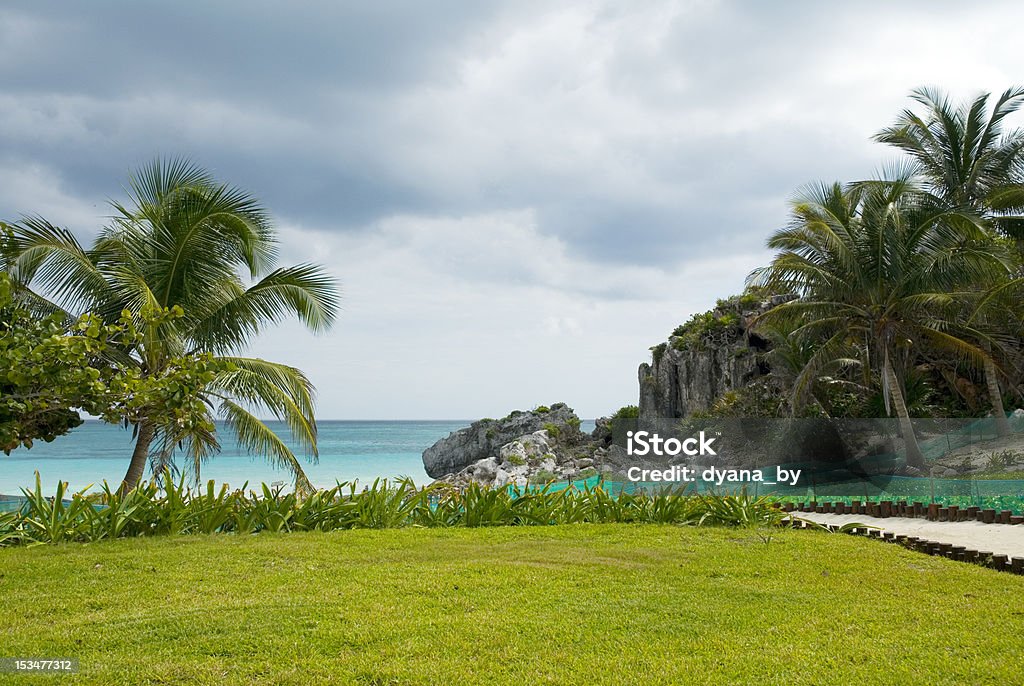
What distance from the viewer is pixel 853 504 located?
12.6 m

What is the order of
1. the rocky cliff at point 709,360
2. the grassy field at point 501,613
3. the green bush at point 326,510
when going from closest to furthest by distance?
the grassy field at point 501,613 → the green bush at point 326,510 → the rocky cliff at point 709,360

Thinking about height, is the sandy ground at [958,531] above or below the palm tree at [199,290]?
below

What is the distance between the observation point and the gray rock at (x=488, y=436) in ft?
111

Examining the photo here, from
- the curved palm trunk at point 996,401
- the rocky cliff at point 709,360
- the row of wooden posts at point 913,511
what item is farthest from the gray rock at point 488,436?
the row of wooden posts at point 913,511

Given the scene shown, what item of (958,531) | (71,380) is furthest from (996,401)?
(71,380)

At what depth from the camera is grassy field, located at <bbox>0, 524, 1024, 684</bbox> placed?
4.43 metres

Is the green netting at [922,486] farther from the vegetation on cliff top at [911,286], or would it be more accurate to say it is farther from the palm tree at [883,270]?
the palm tree at [883,270]

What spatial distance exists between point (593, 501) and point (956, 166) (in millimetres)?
17133

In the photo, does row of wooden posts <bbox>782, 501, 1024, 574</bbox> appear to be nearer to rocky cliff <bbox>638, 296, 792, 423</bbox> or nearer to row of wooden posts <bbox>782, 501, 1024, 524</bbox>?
row of wooden posts <bbox>782, 501, 1024, 524</bbox>

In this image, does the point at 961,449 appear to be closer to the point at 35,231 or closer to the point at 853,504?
the point at 853,504

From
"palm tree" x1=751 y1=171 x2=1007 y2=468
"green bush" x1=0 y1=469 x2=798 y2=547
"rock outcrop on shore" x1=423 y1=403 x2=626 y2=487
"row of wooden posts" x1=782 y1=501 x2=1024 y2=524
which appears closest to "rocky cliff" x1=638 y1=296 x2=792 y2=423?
"rock outcrop on shore" x1=423 y1=403 x2=626 y2=487

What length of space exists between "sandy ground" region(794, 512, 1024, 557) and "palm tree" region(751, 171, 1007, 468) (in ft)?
14.4

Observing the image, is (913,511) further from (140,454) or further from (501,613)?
(140,454)

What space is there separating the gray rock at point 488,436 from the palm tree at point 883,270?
44.3ft
